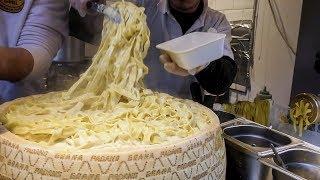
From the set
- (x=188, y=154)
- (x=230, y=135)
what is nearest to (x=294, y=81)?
(x=230, y=135)

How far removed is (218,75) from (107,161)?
1.17 meters

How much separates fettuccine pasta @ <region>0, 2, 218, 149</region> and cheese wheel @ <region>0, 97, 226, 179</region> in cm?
6

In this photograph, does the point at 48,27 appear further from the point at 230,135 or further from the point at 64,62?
the point at 230,135

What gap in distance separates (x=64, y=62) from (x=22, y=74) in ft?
3.56

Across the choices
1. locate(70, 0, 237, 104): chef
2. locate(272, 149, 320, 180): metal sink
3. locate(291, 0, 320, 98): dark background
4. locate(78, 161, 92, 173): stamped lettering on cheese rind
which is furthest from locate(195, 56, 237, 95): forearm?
locate(291, 0, 320, 98): dark background

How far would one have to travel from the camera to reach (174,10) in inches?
85.4

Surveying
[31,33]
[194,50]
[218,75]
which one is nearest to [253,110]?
[218,75]

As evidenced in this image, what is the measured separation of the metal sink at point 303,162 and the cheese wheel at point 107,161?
21.5 inches

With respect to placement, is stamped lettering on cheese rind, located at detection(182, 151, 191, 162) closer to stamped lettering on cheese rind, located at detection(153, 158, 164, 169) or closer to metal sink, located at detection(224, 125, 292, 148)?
stamped lettering on cheese rind, located at detection(153, 158, 164, 169)

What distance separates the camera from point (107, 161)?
2.74 ft

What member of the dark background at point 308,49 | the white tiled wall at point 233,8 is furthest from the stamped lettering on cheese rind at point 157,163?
the dark background at point 308,49

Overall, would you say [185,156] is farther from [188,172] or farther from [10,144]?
[10,144]

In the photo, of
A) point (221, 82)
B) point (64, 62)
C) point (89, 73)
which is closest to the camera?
point (89, 73)

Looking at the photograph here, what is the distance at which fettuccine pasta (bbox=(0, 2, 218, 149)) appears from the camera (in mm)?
962
